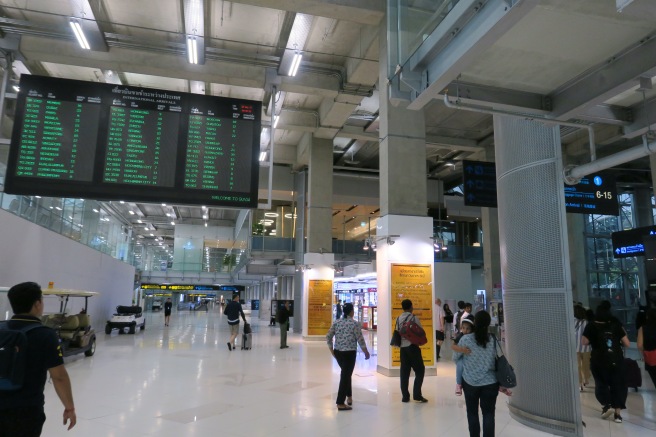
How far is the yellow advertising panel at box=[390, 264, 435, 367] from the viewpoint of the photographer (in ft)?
31.8

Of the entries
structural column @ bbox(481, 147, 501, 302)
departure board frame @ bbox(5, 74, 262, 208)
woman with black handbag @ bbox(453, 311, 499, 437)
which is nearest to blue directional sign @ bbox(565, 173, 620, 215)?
structural column @ bbox(481, 147, 501, 302)

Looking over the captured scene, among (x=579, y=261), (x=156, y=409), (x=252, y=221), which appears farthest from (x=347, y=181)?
(x=156, y=409)

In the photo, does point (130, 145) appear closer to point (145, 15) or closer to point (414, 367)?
point (145, 15)

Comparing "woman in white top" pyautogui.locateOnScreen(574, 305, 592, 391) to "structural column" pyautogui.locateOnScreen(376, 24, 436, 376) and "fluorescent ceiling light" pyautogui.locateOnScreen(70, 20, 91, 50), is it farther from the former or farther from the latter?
"fluorescent ceiling light" pyautogui.locateOnScreen(70, 20, 91, 50)

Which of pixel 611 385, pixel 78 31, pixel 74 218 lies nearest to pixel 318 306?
pixel 74 218

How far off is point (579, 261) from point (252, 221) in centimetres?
1464

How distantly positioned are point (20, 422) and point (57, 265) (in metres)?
14.1

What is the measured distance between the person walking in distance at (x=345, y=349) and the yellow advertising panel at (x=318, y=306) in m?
10.7

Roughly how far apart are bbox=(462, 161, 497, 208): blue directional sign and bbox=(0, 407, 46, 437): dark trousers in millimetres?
11598

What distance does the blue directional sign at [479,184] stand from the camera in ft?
42.3

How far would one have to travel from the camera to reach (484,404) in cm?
433

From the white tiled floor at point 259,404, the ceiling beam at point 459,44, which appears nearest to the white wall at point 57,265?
the white tiled floor at point 259,404

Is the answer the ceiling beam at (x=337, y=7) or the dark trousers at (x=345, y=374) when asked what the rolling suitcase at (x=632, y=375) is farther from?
the ceiling beam at (x=337, y=7)

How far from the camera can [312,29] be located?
11469 mm
